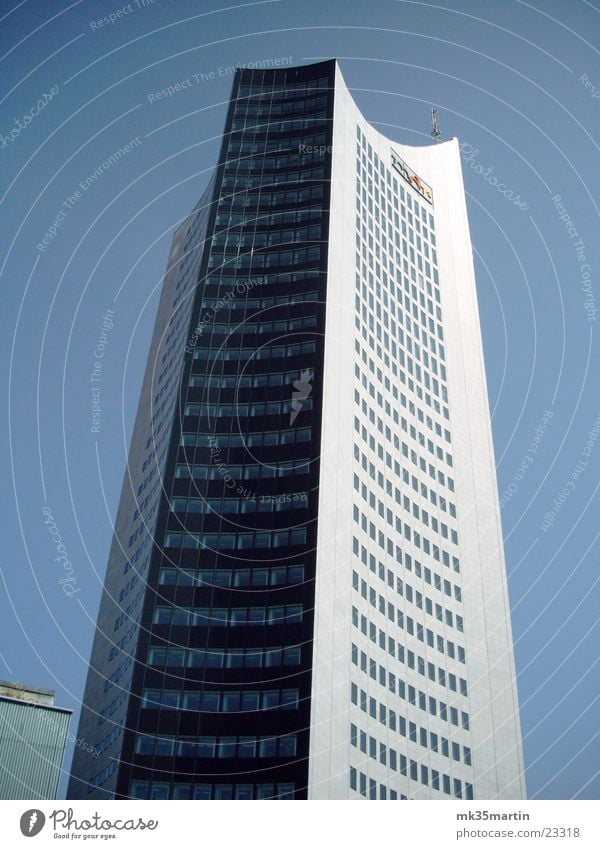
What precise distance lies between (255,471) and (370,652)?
68.4 feet

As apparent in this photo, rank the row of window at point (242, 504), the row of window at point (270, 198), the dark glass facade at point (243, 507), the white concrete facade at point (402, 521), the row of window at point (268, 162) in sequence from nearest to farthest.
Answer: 1. the dark glass facade at point (243, 507)
2. the white concrete facade at point (402, 521)
3. the row of window at point (242, 504)
4. the row of window at point (270, 198)
5. the row of window at point (268, 162)

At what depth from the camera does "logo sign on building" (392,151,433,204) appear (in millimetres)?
144625

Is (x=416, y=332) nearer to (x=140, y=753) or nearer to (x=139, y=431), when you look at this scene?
(x=139, y=431)

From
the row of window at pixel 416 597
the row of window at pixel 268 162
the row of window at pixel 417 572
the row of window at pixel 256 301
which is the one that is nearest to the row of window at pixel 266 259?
the row of window at pixel 256 301

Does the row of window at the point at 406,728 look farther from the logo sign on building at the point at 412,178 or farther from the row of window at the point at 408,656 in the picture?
the logo sign on building at the point at 412,178

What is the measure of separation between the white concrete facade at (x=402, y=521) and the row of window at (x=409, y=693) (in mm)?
191

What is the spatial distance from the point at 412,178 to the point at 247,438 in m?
64.3

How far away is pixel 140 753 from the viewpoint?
82.3 metres

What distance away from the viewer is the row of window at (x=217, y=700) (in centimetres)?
8288

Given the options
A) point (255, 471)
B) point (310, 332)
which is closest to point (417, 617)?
point (255, 471)

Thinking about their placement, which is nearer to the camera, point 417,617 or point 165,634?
point 165,634

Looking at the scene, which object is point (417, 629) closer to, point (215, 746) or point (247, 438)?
point (247, 438)
